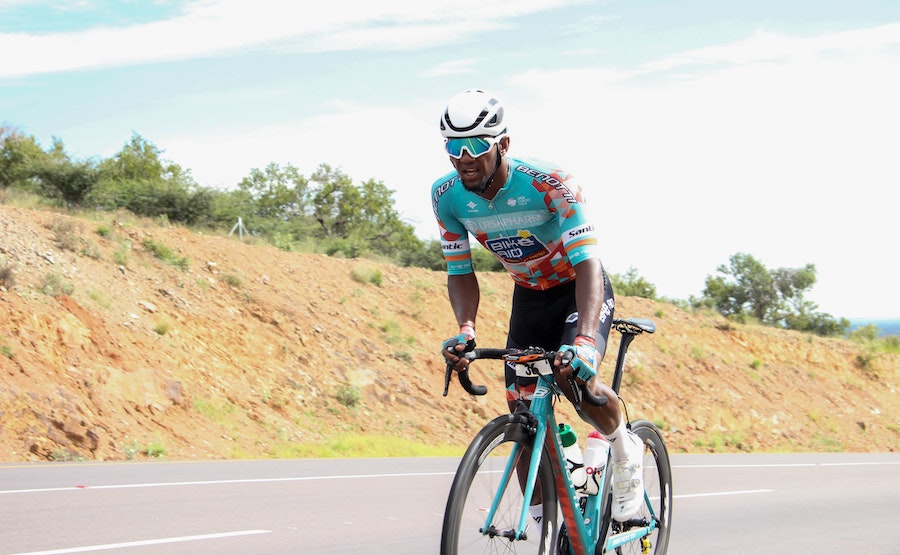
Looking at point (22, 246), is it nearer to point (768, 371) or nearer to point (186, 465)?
point (186, 465)

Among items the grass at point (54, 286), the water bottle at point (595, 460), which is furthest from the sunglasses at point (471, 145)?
the grass at point (54, 286)

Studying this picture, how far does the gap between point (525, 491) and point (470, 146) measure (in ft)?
4.93

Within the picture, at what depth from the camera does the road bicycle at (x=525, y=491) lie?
4129 millimetres

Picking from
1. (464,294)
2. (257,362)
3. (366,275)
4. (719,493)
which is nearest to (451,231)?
(464,294)

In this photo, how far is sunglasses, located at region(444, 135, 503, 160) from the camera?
14.6ft

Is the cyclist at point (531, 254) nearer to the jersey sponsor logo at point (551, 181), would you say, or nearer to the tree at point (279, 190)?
the jersey sponsor logo at point (551, 181)

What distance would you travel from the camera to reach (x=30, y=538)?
6.59 meters

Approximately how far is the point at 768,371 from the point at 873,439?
384 cm

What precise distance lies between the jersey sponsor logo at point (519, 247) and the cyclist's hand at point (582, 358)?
0.70 m

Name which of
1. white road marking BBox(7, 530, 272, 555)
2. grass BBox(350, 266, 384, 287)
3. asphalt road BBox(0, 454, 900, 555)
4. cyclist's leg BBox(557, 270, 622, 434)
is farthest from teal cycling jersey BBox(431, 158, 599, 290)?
grass BBox(350, 266, 384, 287)

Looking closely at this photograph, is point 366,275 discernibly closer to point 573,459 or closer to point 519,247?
point 519,247

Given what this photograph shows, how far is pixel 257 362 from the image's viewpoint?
2028 cm

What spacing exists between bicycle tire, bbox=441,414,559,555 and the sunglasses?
1146 millimetres

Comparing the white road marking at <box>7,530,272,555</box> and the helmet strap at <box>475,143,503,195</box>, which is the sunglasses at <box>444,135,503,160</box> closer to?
the helmet strap at <box>475,143,503,195</box>
